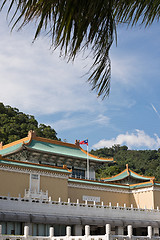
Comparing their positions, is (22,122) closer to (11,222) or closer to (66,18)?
(11,222)

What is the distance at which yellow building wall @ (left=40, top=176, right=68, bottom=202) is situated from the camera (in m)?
26.8

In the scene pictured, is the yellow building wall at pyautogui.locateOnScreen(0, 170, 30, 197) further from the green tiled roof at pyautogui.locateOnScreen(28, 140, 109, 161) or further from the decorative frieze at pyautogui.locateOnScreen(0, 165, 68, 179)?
the green tiled roof at pyautogui.locateOnScreen(28, 140, 109, 161)

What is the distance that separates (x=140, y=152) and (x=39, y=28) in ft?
402

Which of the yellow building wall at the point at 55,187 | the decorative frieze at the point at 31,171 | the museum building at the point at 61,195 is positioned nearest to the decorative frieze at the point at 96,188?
the museum building at the point at 61,195

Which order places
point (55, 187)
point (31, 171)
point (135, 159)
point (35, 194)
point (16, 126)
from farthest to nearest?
point (135, 159)
point (16, 126)
point (55, 187)
point (31, 171)
point (35, 194)

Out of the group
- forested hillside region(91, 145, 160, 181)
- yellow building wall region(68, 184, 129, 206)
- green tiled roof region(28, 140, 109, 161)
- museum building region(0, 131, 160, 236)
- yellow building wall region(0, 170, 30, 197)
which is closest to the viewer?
museum building region(0, 131, 160, 236)

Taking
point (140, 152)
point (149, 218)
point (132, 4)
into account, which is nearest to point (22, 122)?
point (149, 218)

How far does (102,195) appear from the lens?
105 ft

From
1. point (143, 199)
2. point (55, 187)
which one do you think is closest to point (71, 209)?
point (55, 187)

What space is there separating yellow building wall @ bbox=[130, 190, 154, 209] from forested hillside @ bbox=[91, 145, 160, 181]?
99.9 ft

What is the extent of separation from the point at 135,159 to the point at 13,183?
8686 centimetres

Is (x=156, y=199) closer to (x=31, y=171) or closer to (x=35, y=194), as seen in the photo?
(x=35, y=194)

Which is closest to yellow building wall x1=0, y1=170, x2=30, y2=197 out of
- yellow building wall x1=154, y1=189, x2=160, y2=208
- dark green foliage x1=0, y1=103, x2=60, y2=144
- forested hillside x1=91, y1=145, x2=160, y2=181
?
yellow building wall x1=154, y1=189, x2=160, y2=208

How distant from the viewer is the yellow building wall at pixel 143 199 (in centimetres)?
3306
